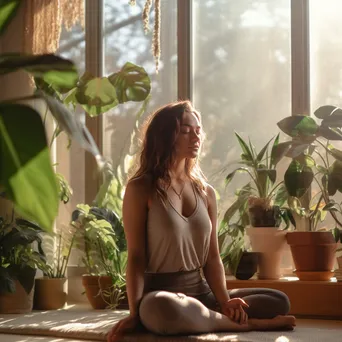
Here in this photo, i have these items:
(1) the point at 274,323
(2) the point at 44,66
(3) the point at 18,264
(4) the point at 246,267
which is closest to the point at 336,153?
(4) the point at 246,267

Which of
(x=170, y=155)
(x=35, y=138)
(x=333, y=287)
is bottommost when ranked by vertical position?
(x=333, y=287)

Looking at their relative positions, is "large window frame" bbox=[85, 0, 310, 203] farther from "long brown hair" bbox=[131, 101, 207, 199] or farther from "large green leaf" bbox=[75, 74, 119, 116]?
"long brown hair" bbox=[131, 101, 207, 199]

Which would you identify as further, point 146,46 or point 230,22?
point 146,46

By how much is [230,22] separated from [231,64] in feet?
0.81

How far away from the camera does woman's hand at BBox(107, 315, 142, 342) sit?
2429mm

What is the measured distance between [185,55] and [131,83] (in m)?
0.50

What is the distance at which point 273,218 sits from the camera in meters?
3.72

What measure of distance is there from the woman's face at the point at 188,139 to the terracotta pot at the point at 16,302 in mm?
1547

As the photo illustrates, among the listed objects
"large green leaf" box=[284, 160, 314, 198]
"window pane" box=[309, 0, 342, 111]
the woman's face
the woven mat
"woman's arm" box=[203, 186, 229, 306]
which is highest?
"window pane" box=[309, 0, 342, 111]

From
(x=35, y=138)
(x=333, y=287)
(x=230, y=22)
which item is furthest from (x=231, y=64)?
(x=35, y=138)

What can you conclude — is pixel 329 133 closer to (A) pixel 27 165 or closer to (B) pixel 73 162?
(B) pixel 73 162

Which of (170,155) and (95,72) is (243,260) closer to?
(170,155)

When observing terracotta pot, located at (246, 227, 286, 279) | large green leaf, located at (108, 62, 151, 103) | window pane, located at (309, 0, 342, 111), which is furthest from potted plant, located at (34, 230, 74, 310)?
window pane, located at (309, 0, 342, 111)

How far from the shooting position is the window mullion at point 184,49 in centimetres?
452
